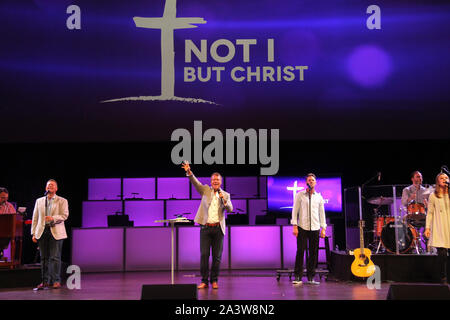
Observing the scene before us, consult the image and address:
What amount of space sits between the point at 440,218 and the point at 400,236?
1.48 metres

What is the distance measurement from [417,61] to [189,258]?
5633 mm

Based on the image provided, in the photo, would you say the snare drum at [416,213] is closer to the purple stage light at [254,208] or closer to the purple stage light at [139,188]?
the purple stage light at [254,208]

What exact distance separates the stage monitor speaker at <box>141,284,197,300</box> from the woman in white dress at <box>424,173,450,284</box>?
3.95 meters

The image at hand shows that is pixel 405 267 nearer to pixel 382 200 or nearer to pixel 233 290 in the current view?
pixel 382 200

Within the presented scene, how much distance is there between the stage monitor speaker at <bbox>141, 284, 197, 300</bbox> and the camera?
12.1 ft

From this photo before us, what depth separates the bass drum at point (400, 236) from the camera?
7820 millimetres

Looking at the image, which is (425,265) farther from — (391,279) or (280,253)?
(280,253)

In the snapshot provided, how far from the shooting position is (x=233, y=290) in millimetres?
6945

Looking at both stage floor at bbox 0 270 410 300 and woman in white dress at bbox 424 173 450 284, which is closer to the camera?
stage floor at bbox 0 270 410 300

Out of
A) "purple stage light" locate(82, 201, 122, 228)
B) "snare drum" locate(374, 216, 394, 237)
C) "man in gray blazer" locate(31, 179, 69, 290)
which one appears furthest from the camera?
"purple stage light" locate(82, 201, 122, 228)

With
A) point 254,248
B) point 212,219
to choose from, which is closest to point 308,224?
point 212,219

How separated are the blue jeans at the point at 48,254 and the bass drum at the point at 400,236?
16.1ft

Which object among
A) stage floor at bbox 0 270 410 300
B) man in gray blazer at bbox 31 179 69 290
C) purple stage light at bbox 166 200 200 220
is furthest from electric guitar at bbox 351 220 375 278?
purple stage light at bbox 166 200 200 220

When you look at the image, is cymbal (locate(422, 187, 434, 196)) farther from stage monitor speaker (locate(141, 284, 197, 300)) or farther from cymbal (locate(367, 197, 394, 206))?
stage monitor speaker (locate(141, 284, 197, 300))
